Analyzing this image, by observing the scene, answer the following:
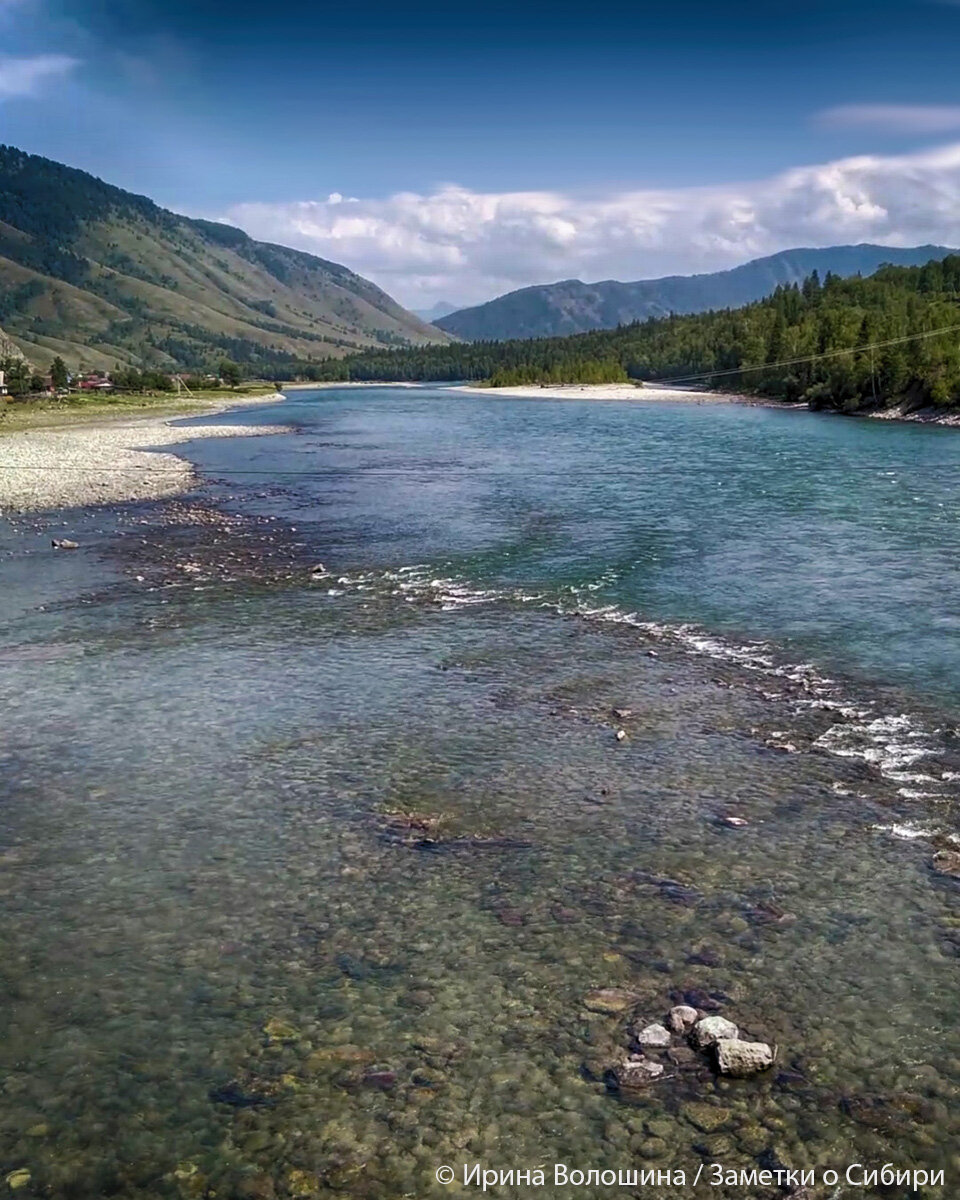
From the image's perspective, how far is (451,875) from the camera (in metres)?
16.2

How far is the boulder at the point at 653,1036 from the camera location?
12023 millimetres

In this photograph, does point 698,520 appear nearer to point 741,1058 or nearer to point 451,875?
point 451,875

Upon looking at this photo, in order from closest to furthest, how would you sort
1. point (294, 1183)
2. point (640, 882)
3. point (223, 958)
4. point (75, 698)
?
1. point (294, 1183)
2. point (223, 958)
3. point (640, 882)
4. point (75, 698)

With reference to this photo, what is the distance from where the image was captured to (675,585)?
119ft

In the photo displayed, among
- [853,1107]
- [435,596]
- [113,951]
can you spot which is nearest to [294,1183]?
[113,951]

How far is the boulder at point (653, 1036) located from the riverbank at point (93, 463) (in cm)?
5291

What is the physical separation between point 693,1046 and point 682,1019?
1.54 ft

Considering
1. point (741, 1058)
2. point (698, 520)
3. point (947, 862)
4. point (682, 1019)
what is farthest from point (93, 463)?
point (741, 1058)

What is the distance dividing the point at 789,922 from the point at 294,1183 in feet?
26.5

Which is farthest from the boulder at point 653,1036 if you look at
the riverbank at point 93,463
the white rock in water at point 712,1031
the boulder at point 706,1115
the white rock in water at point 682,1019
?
the riverbank at point 93,463

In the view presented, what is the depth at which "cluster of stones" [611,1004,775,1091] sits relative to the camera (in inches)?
452

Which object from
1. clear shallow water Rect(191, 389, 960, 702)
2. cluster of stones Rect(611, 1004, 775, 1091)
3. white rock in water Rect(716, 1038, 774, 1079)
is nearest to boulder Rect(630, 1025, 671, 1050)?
cluster of stones Rect(611, 1004, 775, 1091)

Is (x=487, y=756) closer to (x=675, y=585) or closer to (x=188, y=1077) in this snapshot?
(x=188, y=1077)

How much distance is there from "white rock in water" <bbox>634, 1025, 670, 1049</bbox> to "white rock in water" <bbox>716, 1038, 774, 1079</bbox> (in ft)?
2.28
